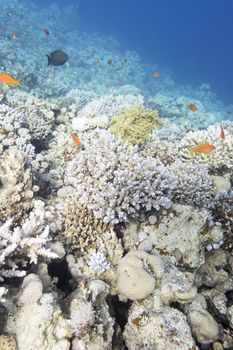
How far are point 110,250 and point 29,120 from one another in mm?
3898

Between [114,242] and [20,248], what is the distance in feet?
4.56

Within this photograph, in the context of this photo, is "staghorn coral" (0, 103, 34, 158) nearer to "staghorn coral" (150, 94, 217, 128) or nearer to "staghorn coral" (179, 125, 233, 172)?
"staghorn coral" (179, 125, 233, 172)

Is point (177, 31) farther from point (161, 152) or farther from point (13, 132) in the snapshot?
point (13, 132)

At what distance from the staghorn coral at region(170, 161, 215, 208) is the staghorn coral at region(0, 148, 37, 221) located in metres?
2.44

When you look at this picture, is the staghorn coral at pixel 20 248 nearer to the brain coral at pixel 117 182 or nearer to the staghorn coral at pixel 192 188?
the brain coral at pixel 117 182

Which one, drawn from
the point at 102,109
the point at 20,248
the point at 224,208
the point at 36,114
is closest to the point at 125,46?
the point at 102,109

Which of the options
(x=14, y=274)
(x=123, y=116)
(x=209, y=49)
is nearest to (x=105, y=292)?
(x=14, y=274)

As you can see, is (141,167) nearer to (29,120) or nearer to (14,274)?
(14,274)

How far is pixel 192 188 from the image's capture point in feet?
15.5

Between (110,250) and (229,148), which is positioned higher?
(229,148)

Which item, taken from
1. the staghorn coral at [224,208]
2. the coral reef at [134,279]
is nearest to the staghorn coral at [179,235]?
the staghorn coral at [224,208]

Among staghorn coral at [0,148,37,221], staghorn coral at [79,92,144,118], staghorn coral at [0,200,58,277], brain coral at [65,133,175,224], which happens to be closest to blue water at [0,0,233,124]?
staghorn coral at [79,92,144,118]

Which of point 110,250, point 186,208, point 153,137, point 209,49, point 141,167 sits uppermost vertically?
point 209,49

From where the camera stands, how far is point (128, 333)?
11.1ft
